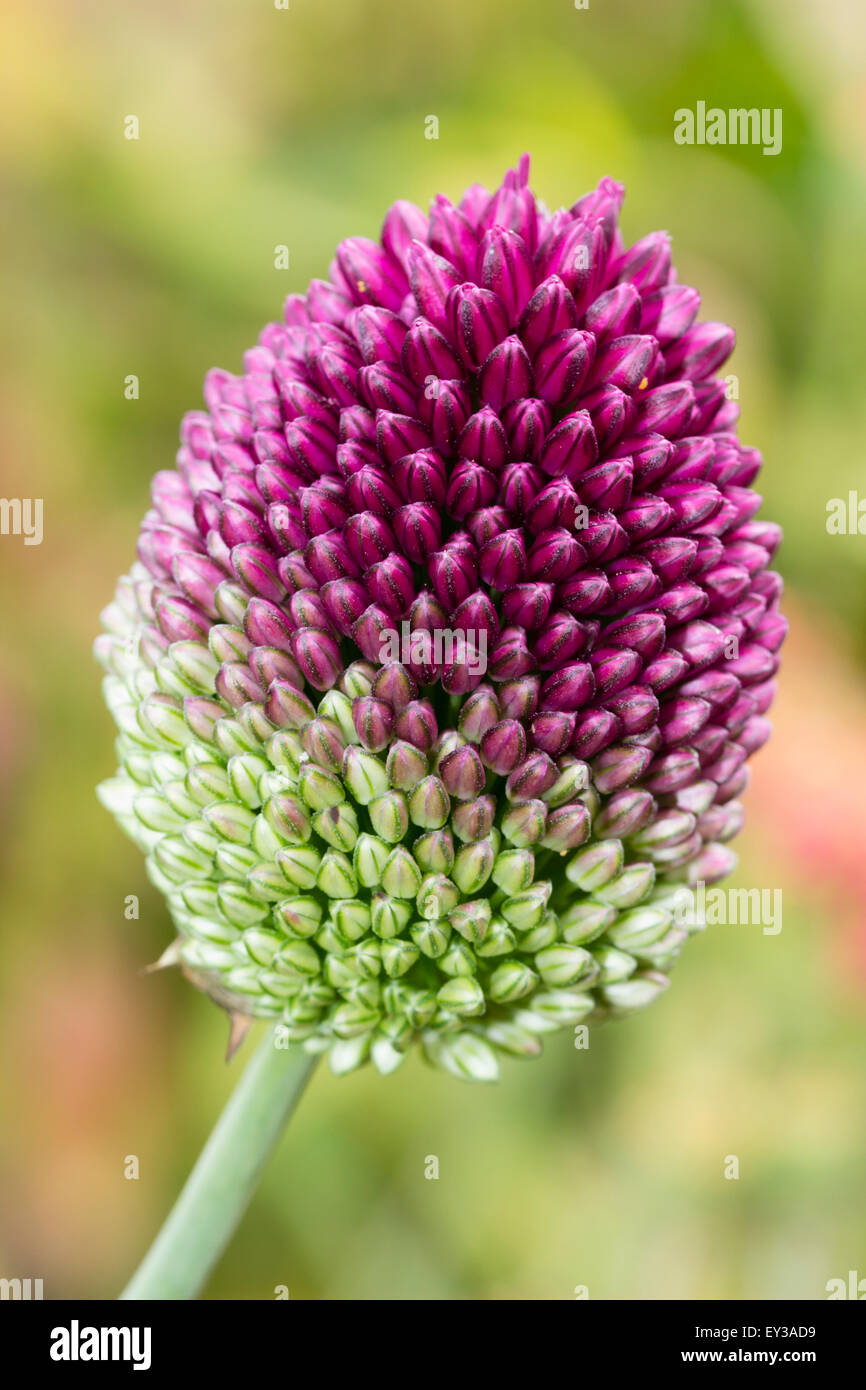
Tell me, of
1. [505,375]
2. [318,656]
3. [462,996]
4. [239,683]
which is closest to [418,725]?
[318,656]

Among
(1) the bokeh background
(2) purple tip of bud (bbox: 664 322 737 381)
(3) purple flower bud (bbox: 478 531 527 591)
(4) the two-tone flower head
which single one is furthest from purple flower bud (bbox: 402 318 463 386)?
(1) the bokeh background

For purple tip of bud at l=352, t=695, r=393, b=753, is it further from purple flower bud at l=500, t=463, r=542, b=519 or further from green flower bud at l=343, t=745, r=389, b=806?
purple flower bud at l=500, t=463, r=542, b=519

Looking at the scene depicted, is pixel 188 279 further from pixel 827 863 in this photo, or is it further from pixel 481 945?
pixel 481 945

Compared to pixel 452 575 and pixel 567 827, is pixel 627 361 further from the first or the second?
pixel 567 827

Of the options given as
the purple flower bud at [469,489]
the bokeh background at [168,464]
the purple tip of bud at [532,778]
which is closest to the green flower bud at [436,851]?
the purple tip of bud at [532,778]

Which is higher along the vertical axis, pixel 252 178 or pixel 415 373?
pixel 252 178
